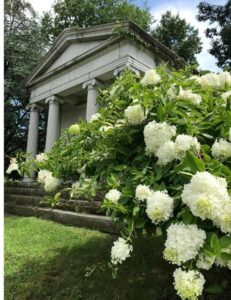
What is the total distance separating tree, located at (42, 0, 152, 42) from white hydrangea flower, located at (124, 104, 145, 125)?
2918 centimetres

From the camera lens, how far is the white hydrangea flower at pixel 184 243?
1.88 m

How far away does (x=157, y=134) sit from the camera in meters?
2.59

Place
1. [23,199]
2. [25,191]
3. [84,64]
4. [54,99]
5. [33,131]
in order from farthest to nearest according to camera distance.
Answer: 1. [33,131]
2. [54,99]
3. [84,64]
4. [25,191]
5. [23,199]

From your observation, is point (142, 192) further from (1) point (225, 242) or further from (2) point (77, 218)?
(2) point (77, 218)

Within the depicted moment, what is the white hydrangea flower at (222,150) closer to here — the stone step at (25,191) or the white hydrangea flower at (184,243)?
the white hydrangea flower at (184,243)

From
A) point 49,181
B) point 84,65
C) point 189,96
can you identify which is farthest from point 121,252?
point 84,65

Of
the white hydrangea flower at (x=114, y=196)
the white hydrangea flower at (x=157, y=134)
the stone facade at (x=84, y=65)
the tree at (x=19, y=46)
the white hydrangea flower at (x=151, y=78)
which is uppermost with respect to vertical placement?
the tree at (x=19, y=46)

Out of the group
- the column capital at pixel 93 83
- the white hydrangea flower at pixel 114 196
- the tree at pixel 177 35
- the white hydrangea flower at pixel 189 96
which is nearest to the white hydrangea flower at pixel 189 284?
the white hydrangea flower at pixel 114 196

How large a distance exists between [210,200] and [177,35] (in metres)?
31.6

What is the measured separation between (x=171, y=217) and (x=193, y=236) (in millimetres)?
320

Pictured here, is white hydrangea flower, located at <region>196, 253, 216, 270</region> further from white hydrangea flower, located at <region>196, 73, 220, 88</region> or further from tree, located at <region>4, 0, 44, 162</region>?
tree, located at <region>4, 0, 44, 162</region>

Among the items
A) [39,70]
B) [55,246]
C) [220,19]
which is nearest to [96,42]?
[39,70]

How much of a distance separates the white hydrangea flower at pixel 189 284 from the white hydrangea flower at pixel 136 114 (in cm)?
134

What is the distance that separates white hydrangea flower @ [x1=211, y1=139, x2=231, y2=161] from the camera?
7.70 ft
